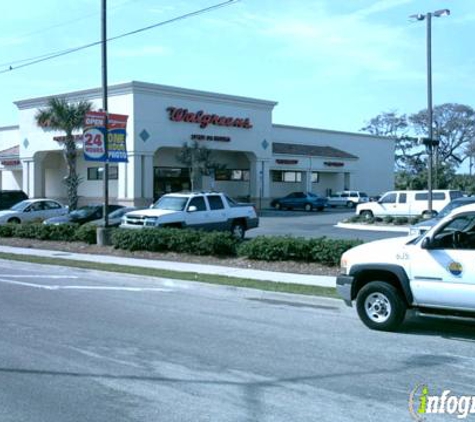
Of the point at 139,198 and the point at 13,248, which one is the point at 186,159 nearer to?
the point at 139,198

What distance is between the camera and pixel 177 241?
1942 centimetres

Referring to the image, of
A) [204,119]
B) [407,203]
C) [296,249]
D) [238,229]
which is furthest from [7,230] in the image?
[204,119]

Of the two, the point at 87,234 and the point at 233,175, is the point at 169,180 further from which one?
the point at 87,234

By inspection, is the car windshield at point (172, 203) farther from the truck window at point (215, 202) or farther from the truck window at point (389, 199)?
the truck window at point (389, 199)

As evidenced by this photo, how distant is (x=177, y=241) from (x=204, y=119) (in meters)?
28.3

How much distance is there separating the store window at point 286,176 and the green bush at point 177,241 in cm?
3732

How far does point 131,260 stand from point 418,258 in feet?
38.1

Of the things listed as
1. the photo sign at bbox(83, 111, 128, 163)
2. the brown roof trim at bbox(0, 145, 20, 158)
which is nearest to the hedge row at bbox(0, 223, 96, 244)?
the photo sign at bbox(83, 111, 128, 163)

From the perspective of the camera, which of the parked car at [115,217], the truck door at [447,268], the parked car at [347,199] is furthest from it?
the parked car at [347,199]

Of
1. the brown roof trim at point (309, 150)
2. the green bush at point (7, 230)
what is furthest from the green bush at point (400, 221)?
the brown roof trim at point (309, 150)

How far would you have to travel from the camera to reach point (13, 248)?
2338 cm

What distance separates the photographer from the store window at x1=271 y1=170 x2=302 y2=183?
58.2 metres

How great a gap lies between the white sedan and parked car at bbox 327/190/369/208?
30.2 meters

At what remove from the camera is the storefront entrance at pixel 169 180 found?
49031mm
